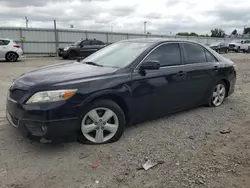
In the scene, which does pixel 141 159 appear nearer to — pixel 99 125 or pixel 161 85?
pixel 99 125

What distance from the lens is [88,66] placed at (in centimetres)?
429

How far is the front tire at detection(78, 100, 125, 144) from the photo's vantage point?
11.8 ft

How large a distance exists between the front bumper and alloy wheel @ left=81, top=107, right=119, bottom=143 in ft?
0.62

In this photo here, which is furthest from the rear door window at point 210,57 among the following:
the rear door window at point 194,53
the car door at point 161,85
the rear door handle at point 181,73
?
the rear door handle at point 181,73

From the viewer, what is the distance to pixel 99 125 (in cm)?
367

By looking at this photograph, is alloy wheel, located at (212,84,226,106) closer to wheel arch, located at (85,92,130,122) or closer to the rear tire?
wheel arch, located at (85,92,130,122)

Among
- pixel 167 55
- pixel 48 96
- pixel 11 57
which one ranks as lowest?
pixel 48 96

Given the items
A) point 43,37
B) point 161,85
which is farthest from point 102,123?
point 43,37

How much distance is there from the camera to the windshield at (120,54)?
4219mm

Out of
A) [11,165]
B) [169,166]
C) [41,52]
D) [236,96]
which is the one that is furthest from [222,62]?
[41,52]

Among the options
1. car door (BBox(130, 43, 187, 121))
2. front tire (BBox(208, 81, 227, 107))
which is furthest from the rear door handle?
front tire (BBox(208, 81, 227, 107))

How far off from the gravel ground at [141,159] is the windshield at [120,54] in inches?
44.1

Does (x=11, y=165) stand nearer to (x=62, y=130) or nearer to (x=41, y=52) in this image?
(x=62, y=130)

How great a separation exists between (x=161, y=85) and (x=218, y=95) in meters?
2.02
